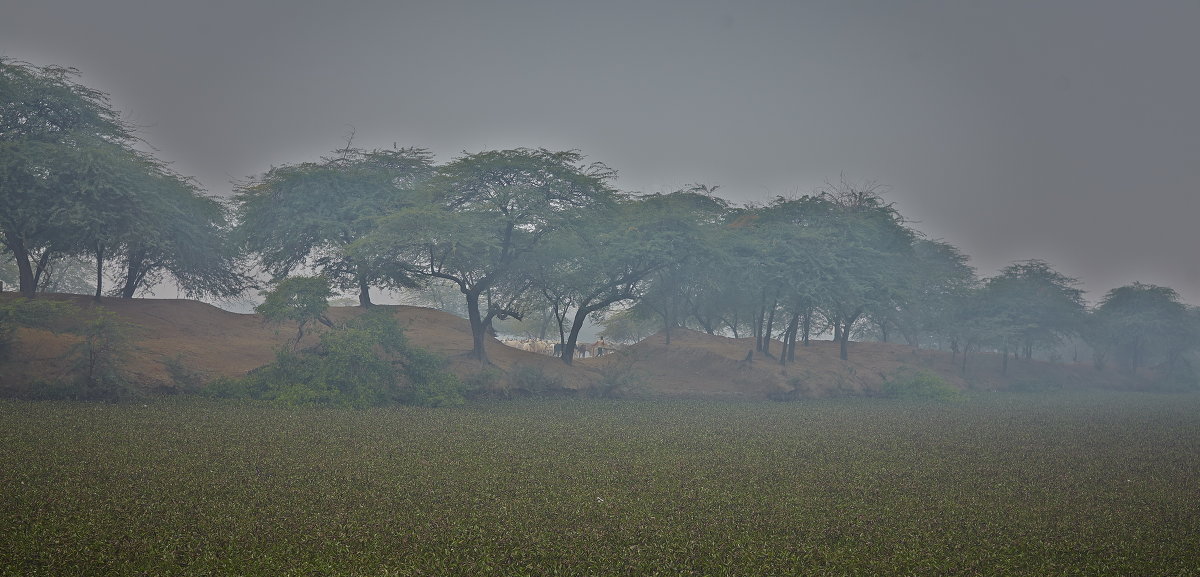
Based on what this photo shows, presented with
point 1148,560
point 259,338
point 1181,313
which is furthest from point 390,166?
point 1181,313

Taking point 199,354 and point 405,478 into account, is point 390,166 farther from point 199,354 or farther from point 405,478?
point 405,478

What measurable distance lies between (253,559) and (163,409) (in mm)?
13600

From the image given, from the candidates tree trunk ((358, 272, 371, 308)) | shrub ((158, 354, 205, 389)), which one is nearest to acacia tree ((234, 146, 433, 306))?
tree trunk ((358, 272, 371, 308))

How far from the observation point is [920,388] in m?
35.8

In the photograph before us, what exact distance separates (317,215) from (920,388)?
103 ft

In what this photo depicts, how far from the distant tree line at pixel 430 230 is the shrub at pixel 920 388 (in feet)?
15.4

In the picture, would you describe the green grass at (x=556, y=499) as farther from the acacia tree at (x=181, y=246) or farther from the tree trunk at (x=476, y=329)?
the acacia tree at (x=181, y=246)

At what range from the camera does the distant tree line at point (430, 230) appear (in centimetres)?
2841

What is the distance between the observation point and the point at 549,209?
30188 millimetres

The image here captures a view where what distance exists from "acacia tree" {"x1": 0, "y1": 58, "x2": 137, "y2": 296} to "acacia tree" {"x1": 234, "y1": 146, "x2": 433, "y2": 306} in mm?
6438

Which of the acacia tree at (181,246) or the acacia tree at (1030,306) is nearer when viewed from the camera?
the acacia tree at (181,246)

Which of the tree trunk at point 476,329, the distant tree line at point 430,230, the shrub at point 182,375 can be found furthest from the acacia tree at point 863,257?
the shrub at point 182,375

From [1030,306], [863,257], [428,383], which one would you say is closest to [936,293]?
[1030,306]

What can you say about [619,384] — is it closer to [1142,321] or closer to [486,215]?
[486,215]
